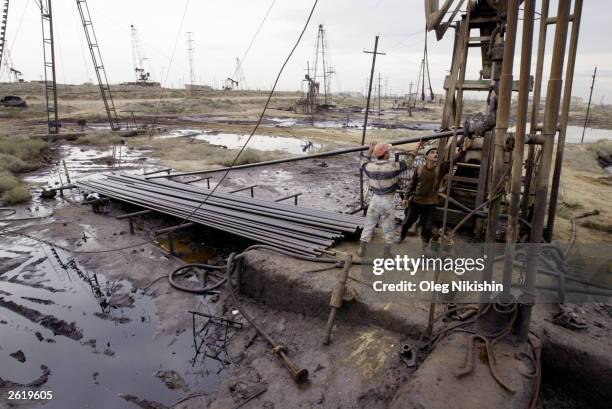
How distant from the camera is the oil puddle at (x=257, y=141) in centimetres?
2238

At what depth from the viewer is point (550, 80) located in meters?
2.82

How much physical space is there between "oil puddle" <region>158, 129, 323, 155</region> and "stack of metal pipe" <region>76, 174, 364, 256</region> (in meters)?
12.0

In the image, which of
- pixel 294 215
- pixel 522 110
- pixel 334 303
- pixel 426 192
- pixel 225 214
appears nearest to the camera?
pixel 522 110

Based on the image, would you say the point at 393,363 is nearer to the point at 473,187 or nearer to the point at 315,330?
the point at 315,330

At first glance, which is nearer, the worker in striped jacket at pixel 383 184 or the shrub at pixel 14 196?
the worker in striped jacket at pixel 383 184

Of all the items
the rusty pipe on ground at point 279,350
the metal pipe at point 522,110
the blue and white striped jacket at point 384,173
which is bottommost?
the rusty pipe on ground at point 279,350

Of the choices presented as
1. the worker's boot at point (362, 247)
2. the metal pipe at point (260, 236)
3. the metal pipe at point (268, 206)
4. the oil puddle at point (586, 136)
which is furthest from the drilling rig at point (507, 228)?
the oil puddle at point (586, 136)

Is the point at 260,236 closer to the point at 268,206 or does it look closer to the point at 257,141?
the point at 268,206

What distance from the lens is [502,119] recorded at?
2.81 m

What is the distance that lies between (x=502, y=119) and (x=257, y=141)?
2337 centimetres

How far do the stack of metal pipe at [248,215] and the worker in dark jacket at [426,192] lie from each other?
3.65 ft

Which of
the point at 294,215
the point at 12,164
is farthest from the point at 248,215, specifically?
the point at 12,164

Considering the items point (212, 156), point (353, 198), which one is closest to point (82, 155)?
point (212, 156)

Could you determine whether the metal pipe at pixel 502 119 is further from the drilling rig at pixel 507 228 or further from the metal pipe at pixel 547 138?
the metal pipe at pixel 547 138
